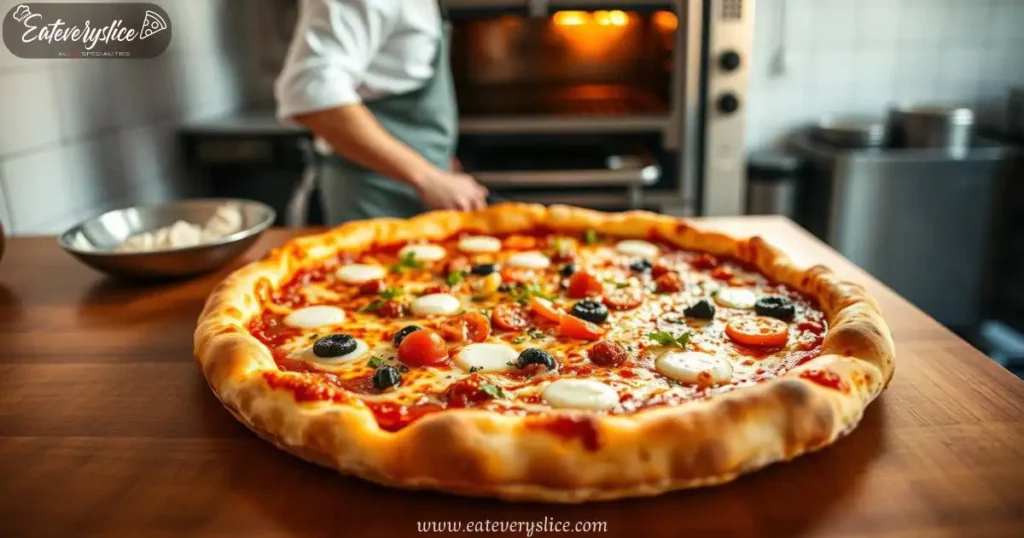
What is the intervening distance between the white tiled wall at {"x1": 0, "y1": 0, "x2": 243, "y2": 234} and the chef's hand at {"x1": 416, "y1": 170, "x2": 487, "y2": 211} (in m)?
1.48

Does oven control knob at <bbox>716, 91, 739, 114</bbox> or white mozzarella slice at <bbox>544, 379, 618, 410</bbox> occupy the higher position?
oven control knob at <bbox>716, 91, 739, 114</bbox>

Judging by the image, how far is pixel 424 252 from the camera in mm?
2203

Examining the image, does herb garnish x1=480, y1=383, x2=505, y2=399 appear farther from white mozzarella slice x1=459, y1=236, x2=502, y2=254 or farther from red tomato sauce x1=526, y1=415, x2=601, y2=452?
white mozzarella slice x1=459, y1=236, x2=502, y2=254

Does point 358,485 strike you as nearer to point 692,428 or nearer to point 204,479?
point 204,479

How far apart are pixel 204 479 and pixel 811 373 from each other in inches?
36.2

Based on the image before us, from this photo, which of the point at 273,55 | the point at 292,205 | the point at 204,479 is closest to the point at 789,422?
the point at 204,479

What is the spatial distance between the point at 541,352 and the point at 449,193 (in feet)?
3.56

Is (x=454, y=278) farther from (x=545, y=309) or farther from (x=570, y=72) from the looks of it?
(x=570, y=72)

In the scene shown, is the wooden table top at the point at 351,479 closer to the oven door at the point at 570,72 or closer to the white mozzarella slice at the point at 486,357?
the white mozzarella slice at the point at 486,357

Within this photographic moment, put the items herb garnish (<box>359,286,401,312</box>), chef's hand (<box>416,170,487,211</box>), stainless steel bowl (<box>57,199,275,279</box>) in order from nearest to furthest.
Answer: herb garnish (<box>359,286,401,312</box>) → stainless steel bowl (<box>57,199,275,279</box>) → chef's hand (<box>416,170,487,211</box>)

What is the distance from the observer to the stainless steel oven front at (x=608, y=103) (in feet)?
12.8

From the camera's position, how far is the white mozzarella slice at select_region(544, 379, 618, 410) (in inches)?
50.6

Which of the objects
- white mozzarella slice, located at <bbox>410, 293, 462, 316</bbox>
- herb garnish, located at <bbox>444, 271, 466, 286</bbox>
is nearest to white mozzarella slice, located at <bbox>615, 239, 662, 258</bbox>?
herb garnish, located at <bbox>444, 271, 466, 286</bbox>

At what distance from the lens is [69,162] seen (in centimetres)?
314
